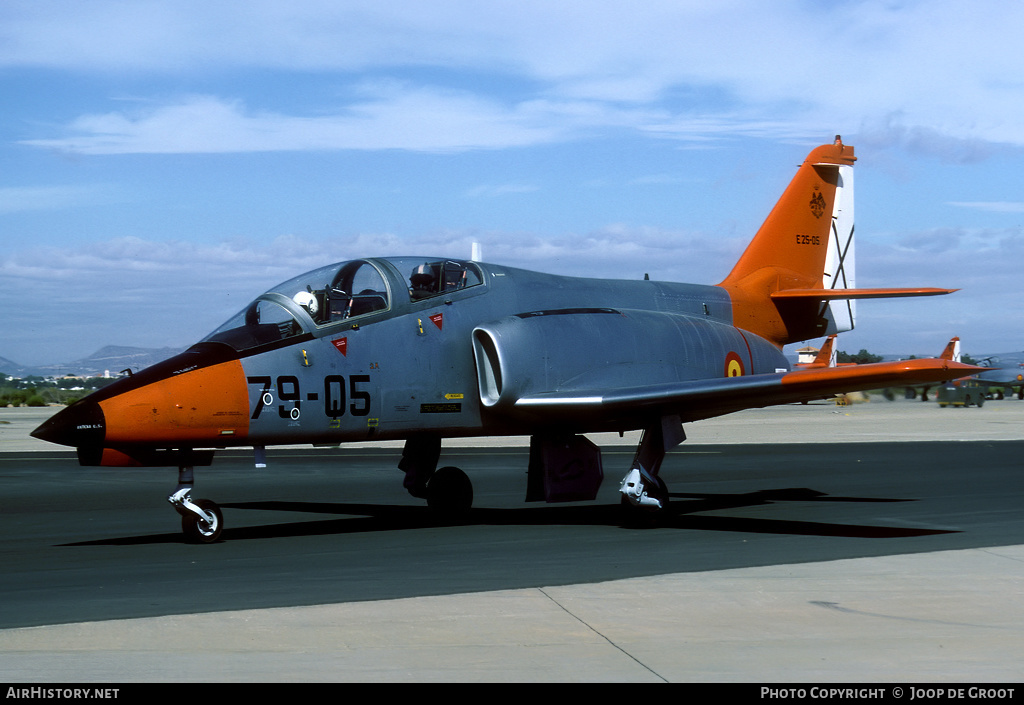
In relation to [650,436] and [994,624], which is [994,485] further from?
[994,624]

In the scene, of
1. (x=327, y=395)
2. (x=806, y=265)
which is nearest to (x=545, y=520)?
(x=327, y=395)

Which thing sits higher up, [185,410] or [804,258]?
[804,258]

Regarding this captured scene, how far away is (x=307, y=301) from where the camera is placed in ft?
41.6

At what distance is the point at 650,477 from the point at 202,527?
542 centimetres

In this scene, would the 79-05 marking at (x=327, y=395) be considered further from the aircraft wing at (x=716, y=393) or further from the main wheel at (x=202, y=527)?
the aircraft wing at (x=716, y=393)

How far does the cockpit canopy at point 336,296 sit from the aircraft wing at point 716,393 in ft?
6.12

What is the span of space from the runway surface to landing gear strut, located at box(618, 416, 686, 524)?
433 mm

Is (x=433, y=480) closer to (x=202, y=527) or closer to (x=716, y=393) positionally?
(x=202, y=527)

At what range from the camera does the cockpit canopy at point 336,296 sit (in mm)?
12336
